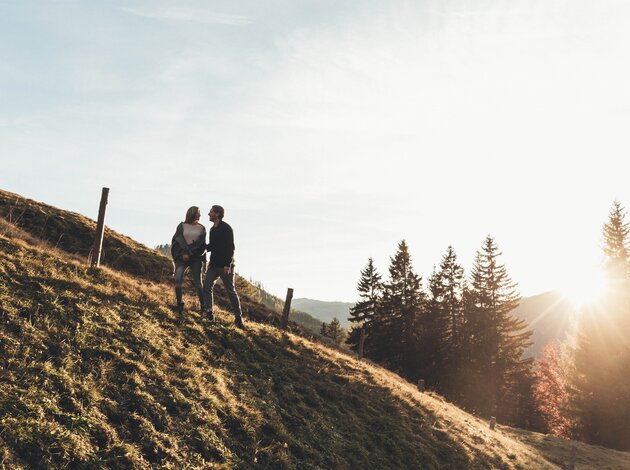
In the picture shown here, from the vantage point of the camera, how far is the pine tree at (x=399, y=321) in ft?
146

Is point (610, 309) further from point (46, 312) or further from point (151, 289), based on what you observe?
point (46, 312)

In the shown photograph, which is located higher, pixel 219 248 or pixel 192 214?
Answer: pixel 192 214

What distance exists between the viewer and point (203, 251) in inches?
433

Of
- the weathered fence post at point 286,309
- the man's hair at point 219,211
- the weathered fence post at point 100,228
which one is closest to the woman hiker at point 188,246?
the man's hair at point 219,211

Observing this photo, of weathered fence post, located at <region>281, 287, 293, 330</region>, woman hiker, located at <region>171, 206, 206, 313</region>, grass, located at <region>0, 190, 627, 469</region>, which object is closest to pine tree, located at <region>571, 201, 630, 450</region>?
grass, located at <region>0, 190, 627, 469</region>

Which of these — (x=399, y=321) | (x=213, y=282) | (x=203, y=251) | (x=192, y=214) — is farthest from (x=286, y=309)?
(x=399, y=321)

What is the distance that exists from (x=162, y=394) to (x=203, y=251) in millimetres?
4745

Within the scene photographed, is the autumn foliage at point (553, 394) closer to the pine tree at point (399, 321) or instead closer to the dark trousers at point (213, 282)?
the pine tree at point (399, 321)

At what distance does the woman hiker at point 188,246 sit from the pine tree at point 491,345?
37147 millimetres

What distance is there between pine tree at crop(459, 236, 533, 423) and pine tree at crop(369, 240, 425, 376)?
5188 millimetres

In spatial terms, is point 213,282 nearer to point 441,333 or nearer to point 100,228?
point 100,228

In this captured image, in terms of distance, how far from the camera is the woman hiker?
10680 mm

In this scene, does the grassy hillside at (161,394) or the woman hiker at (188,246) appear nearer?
the grassy hillside at (161,394)

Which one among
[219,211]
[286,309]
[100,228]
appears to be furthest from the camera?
[286,309]
